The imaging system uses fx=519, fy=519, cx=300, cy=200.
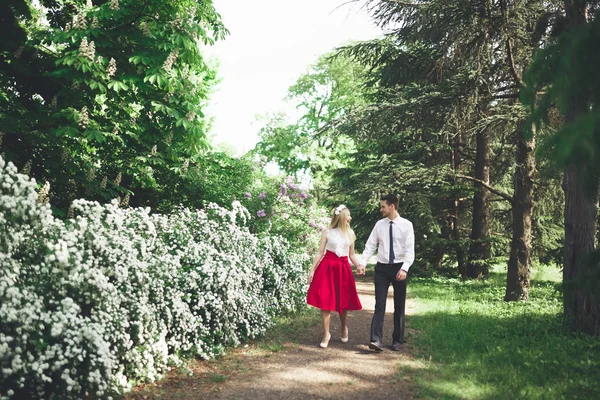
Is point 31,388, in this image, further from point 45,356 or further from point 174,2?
point 174,2

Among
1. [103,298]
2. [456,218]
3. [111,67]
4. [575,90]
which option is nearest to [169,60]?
[111,67]

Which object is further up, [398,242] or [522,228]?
[522,228]

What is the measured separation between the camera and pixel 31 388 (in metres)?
4.34

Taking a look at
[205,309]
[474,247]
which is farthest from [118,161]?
[474,247]

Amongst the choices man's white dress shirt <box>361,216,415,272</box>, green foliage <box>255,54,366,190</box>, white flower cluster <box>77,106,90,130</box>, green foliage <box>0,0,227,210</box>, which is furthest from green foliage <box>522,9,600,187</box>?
green foliage <box>255,54,366,190</box>

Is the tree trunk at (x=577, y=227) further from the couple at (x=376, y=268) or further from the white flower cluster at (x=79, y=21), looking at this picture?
the white flower cluster at (x=79, y=21)

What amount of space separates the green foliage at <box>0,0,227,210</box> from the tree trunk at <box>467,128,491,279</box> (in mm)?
11040

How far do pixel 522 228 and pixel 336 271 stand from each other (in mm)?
7310

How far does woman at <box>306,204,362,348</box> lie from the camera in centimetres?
751

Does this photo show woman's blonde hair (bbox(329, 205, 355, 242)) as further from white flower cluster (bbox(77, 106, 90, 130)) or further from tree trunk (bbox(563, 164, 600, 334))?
white flower cluster (bbox(77, 106, 90, 130))

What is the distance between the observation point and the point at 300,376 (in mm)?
5801

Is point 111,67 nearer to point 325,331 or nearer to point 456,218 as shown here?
point 325,331

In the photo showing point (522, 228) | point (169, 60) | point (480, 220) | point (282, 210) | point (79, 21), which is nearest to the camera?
point (169, 60)

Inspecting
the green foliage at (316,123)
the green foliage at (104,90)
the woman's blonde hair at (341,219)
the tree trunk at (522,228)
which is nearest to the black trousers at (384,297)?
the woman's blonde hair at (341,219)
